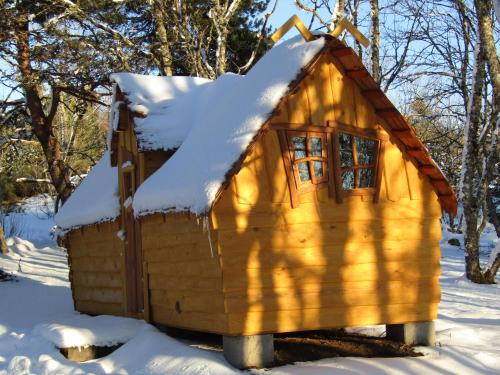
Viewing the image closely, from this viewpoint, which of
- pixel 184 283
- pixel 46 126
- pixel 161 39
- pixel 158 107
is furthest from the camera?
pixel 46 126

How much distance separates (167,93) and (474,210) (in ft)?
27.9

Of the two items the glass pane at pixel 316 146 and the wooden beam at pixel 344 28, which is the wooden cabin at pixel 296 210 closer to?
the glass pane at pixel 316 146

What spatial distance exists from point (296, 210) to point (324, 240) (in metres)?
0.54

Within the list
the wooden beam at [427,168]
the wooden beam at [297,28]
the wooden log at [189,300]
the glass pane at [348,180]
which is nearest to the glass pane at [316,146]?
the glass pane at [348,180]

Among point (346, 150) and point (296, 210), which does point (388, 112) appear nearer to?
point (346, 150)

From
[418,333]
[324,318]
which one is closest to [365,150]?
[324,318]

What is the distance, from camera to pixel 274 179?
318 inches

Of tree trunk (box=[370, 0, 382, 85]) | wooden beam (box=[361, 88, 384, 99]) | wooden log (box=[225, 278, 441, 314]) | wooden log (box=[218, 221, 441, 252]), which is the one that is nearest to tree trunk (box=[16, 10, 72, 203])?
tree trunk (box=[370, 0, 382, 85])

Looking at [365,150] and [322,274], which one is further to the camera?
[365,150]

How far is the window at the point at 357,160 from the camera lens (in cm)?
865

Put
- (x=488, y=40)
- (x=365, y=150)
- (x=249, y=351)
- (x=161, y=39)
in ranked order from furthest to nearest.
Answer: (x=161, y=39) < (x=488, y=40) < (x=365, y=150) < (x=249, y=351)

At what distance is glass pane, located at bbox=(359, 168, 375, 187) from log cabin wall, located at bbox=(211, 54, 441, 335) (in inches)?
6.9

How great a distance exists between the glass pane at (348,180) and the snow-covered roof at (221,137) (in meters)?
1.48

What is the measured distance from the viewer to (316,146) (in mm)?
8508
